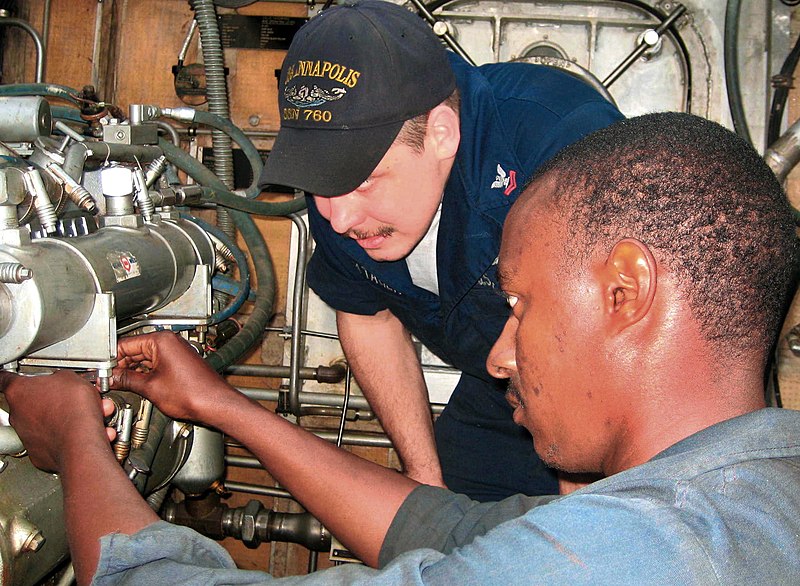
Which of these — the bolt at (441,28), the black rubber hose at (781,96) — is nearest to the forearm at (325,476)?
the bolt at (441,28)

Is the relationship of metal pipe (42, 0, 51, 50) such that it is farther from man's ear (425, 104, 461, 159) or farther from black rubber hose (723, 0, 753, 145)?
black rubber hose (723, 0, 753, 145)

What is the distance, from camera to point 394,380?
210cm

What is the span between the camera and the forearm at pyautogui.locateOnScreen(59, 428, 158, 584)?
1.05 metres

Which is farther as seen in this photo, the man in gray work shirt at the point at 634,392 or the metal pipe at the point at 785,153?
the metal pipe at the point at 785,153

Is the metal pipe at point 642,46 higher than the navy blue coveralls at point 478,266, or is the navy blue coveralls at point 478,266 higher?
the metal pipe at point 642,46

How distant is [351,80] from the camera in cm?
144

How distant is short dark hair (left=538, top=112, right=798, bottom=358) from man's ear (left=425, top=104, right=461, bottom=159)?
2.16 ft

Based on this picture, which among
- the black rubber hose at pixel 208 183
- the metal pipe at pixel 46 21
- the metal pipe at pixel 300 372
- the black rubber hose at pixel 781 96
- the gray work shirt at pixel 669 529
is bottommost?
the metal pipe at pixel 300 372

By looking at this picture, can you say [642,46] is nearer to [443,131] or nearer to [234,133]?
[443,131]

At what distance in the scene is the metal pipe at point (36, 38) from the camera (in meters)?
2.42

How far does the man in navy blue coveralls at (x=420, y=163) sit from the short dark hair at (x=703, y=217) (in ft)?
1.88

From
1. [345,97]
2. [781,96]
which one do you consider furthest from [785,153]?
[345,97]

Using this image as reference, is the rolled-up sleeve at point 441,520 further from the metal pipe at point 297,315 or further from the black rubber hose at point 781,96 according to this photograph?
the black rubber hose at point 781,96

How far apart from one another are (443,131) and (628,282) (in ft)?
2.68
